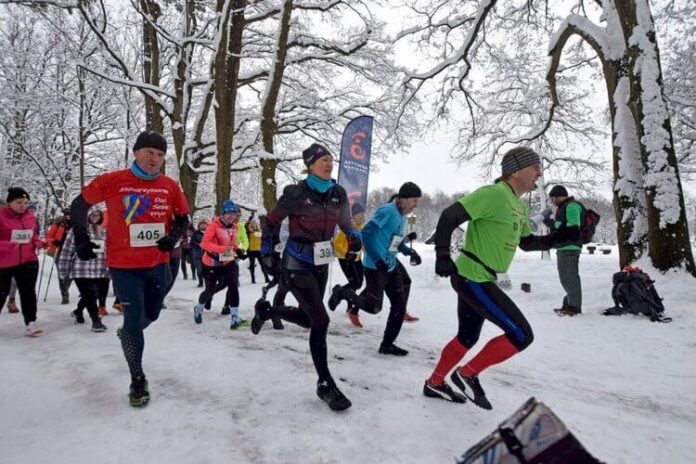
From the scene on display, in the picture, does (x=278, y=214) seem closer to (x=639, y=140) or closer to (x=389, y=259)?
(x=389, y=259)

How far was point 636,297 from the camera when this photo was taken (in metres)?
6.08

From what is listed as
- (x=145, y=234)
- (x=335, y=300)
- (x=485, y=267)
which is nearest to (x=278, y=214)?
(x=145, y=234)

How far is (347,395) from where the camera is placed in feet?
10.7

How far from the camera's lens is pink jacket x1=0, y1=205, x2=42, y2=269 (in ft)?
18.3

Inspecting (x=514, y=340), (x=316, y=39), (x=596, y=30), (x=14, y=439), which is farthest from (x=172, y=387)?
(x=316, y=39)

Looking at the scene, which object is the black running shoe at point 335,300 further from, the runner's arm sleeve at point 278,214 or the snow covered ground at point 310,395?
the runner's arm sleeve at point 278,214

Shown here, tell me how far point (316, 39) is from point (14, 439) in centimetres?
1270

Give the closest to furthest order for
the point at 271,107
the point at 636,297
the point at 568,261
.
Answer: the point at 636,297 < the point at 568,261 < the point at 271,107

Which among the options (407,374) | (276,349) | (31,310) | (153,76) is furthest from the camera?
(153,76)

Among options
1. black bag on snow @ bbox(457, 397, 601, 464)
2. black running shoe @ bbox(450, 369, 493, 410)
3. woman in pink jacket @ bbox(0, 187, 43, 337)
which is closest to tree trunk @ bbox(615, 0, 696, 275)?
black running shoe @ bbox(450, 369, 493, 410)

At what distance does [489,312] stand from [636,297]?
4.57 metres

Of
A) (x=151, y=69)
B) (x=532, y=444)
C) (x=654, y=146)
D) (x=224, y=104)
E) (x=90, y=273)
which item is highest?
(x=151, y=69)

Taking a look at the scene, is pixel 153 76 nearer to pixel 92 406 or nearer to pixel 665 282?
pixel 92 406

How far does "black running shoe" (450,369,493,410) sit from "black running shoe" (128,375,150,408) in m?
2.34
